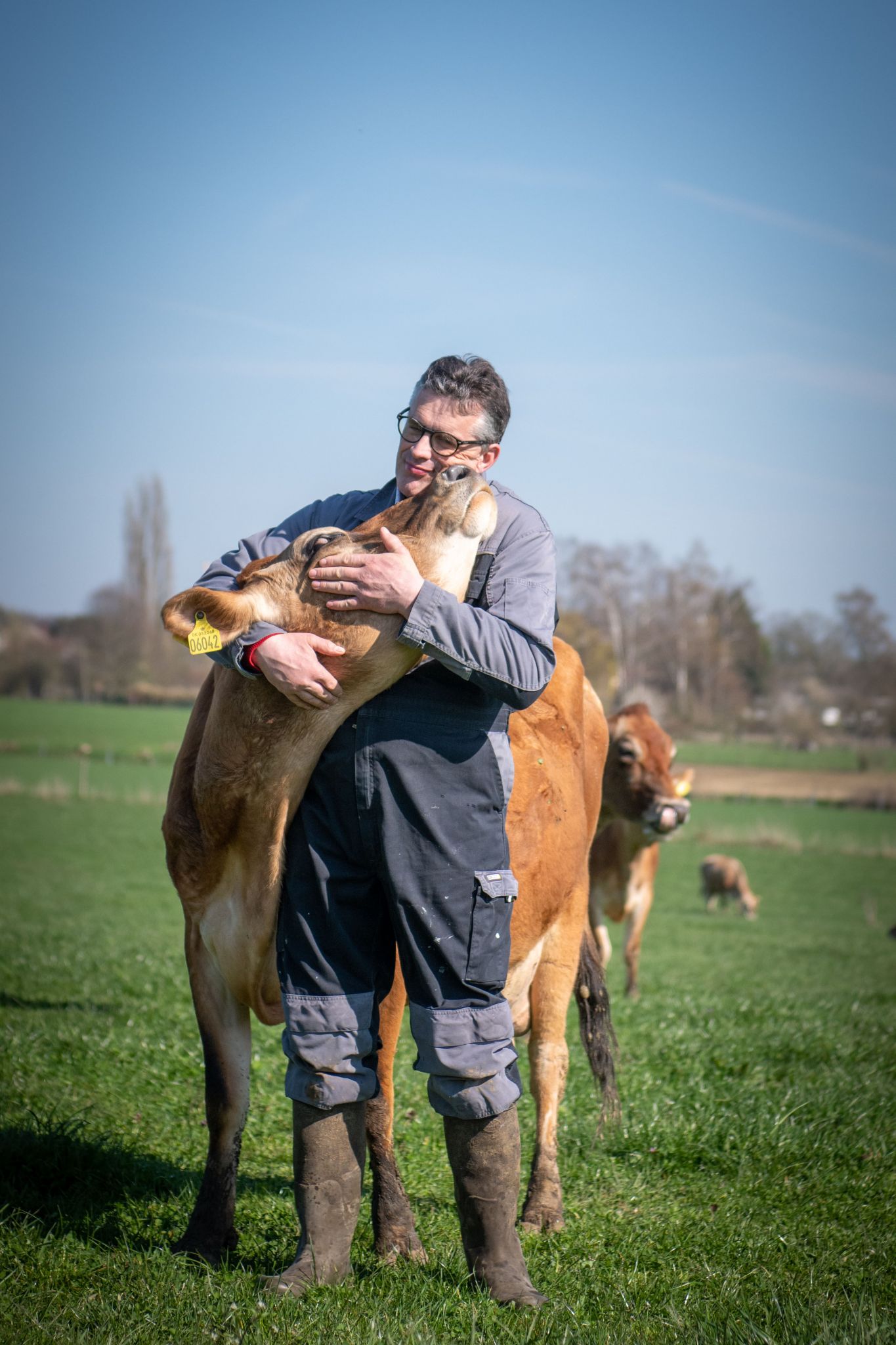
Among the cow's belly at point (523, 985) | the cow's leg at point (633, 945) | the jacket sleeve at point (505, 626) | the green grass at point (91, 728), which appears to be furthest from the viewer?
the green grass at point (91, 728)

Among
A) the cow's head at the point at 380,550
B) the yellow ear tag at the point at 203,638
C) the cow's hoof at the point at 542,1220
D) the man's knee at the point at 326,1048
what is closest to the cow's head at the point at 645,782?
the cow's hoof at the point at 542,1220

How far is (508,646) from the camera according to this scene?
2736mm

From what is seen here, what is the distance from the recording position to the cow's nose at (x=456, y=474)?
2.79 meters

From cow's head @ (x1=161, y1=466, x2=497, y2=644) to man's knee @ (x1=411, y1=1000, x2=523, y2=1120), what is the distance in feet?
3.40

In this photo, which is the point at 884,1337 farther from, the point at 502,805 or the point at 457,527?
the point at 457,527

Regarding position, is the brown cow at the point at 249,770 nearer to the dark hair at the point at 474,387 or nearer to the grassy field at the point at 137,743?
the dark hair at the point at 474,387

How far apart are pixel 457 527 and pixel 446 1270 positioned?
6.82ft

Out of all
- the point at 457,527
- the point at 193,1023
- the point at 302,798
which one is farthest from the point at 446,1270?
the point at 193,1023

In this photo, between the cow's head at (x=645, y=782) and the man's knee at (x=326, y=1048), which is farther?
the cow's head at (x=645, y=782)

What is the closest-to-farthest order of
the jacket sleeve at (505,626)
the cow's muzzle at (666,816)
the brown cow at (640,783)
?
the jacket sleeve at (505,626) < the cow's muzzle at (666,816) < the brown cow at (640,783)

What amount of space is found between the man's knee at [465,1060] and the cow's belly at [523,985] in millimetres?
822

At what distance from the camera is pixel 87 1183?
3617 mm

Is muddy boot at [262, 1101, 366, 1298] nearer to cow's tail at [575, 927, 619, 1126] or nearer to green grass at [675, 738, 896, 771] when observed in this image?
cow's tail at [575, 927, 619, 1126]

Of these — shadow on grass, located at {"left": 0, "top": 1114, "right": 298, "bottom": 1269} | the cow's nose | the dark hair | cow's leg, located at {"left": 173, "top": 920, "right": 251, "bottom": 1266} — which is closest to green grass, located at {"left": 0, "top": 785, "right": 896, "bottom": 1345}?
shadow on grass, located at {"left": 0, "top": 1114, "right": 298, "bottom": 1269}
